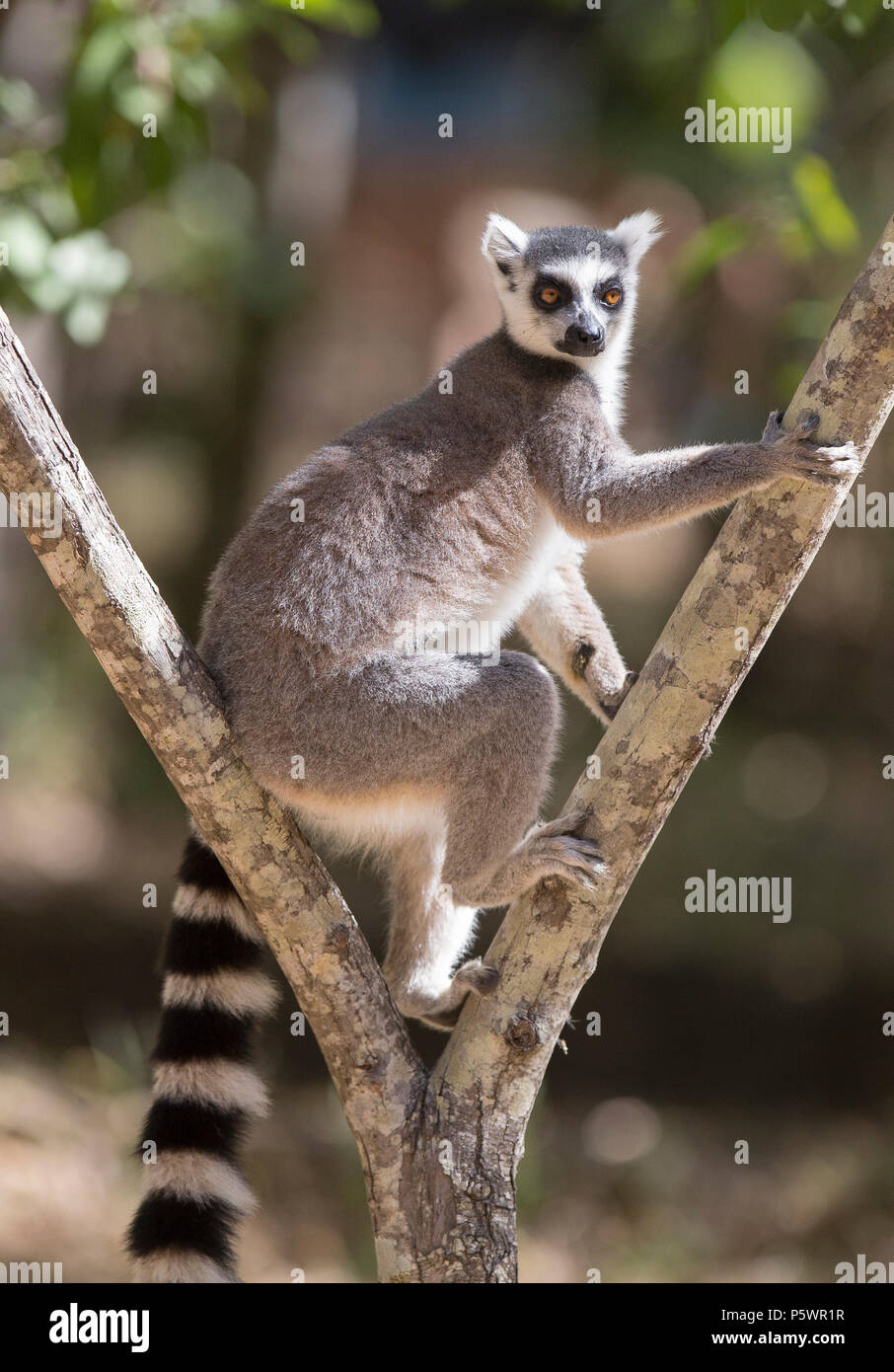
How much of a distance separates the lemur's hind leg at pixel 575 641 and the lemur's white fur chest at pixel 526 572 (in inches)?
5.7

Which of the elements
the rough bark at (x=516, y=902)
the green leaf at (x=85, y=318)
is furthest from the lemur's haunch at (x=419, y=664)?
the green leaf at (x=85, y=318)

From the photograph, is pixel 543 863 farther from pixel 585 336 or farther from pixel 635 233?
pixel 635 233

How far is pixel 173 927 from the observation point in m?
3.44

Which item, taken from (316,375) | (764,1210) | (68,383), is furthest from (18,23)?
(764,1210)

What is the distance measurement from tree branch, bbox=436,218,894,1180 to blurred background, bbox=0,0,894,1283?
1.36 meters

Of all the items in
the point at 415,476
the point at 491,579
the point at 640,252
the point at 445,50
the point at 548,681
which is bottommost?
the point at 548,681

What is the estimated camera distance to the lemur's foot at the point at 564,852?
3203 millimetres

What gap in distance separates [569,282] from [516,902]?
2111mm

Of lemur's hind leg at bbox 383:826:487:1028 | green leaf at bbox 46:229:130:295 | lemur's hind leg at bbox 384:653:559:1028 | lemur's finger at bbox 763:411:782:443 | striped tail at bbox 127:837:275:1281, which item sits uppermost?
green leaf at bbox 46:229:130:295

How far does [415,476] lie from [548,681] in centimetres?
78

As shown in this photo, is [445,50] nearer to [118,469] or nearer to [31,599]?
[118,469]

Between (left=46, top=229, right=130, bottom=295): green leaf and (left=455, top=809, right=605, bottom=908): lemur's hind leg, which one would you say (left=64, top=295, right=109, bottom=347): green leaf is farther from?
(left=455, top=809, right=605, bottom=908): lemur's hind leg

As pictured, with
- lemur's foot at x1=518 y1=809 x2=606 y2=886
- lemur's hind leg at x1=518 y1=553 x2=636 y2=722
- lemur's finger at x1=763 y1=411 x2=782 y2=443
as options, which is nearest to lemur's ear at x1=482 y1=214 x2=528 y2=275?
lemur's hind leg at x1=518 y1=553 x2=636 y2=722

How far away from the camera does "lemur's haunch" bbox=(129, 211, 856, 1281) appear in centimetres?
330
